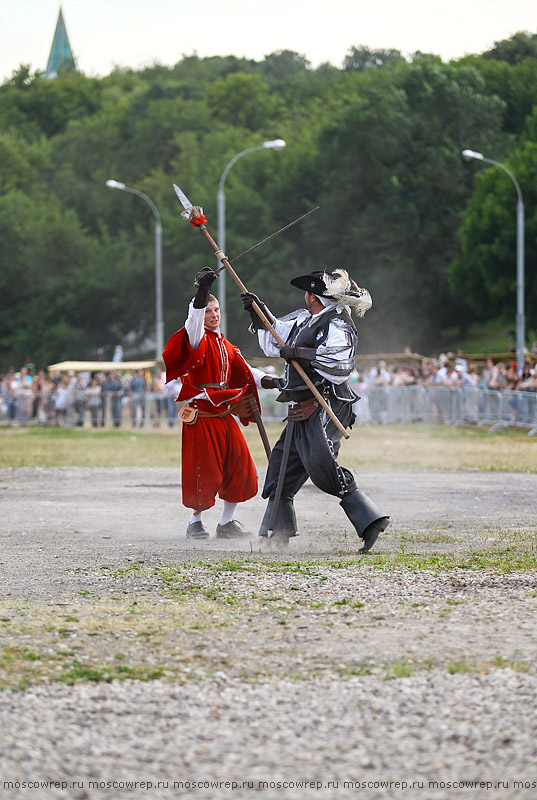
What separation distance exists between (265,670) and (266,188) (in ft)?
202

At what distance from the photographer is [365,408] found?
30312 mm

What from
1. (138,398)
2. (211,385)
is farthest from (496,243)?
(211,385)

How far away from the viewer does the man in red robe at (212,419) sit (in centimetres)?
1024

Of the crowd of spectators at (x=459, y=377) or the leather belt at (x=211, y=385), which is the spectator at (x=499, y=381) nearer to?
the crowd of spectators at (x=459, y=377)

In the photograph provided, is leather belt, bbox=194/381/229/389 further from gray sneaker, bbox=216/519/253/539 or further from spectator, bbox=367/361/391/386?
spectator, bbox=367/361/391/386

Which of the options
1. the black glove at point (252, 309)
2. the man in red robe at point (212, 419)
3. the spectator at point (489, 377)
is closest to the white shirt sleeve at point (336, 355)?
the black glove at point (252, 309)

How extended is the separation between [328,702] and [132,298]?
2602 inches

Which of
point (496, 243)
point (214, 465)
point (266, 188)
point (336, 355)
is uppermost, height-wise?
point (266, 188)

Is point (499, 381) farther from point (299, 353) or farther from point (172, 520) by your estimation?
point (299, 353)

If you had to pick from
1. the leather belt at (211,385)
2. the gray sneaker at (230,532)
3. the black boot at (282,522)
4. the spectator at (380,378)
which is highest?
the spectator at (380,378)

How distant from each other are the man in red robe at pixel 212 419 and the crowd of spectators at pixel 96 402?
20.7m

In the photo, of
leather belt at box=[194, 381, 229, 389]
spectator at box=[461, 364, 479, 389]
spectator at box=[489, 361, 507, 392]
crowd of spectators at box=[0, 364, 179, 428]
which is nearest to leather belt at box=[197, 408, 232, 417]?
leather belt at box=[194, 381, 229, 389]

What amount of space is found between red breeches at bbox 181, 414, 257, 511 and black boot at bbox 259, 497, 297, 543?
2.62 ft

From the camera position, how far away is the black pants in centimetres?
929
